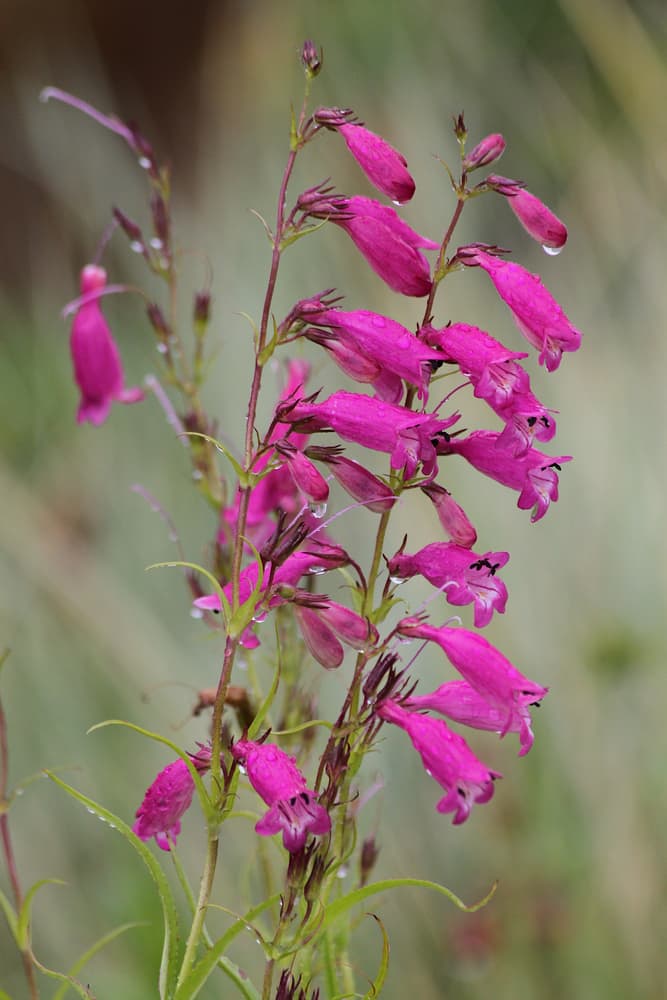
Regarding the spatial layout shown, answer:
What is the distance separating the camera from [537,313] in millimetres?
696

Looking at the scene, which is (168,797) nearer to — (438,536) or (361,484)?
(361,484)

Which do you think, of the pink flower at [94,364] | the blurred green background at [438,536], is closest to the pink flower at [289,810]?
the pink flower at [94,364]

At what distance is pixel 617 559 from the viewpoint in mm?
2148

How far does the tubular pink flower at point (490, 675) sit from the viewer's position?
681 millimetres

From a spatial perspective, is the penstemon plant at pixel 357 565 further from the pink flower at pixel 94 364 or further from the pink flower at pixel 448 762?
the pink flower at pixel 94 364

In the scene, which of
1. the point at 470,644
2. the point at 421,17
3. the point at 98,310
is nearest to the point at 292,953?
the point at 470,644

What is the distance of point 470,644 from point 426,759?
8 centimetres

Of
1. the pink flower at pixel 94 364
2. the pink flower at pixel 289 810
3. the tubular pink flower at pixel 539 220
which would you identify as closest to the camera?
the pink flower at pixel 289 810

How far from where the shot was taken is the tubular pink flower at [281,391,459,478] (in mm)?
657

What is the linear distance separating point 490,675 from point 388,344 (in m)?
0.21

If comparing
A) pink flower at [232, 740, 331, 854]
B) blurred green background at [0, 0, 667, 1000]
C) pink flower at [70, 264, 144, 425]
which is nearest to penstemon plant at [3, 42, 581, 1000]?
pink flower at [232, 740, 331, 854]

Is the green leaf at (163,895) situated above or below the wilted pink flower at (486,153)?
below

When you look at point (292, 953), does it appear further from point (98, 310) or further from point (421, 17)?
point (421, 17)

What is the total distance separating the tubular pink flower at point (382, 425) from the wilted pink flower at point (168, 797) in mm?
220
